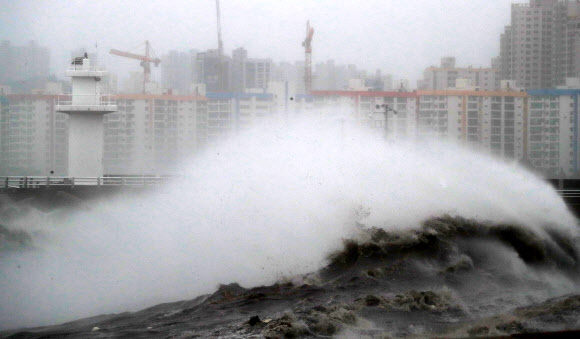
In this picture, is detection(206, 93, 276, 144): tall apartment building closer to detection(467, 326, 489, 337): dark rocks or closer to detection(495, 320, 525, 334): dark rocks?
detection(495, 320, 525, 334): dark rocks

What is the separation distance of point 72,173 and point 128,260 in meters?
8.10

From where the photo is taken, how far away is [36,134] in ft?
171

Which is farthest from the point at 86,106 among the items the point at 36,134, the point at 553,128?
the point at 553,128

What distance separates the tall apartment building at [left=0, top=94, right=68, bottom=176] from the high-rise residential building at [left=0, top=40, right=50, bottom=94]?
120 centimetres

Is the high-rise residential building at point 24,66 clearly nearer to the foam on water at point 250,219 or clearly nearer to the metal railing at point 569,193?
the foam on water at point 250,219

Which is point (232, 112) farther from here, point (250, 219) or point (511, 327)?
point (511, 327)

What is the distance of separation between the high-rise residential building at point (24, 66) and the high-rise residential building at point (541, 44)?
39261 millimetres

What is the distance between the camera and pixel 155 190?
71.8 feet

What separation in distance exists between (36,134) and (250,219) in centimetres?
3917

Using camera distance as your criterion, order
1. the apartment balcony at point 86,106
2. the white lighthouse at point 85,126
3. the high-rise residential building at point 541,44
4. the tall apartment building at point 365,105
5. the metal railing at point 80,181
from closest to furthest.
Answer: the metal railing at point 80,181, the apartment balcony at point 86,106, the white lighthouse at point 85,126, the tall apartment building at point 365,105, the high-rise residential building at point 541,44

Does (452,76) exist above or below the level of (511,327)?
above

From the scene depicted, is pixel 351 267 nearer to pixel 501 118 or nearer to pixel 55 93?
pixel 55 93

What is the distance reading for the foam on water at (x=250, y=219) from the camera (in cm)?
1505

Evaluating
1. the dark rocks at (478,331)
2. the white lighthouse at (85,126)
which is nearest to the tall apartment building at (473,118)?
the white lighthouse at (85,126)
